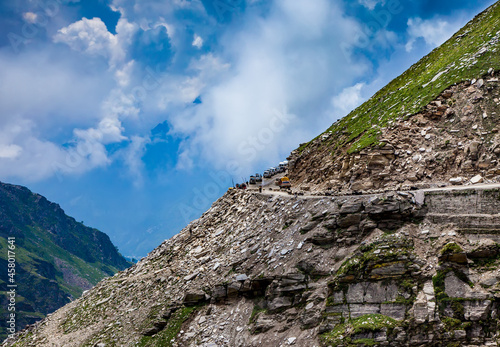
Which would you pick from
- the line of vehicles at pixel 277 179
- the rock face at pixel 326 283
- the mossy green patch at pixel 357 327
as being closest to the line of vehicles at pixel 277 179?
the line of vehicles at pixel 277 179

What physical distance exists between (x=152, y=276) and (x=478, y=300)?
1419 inches

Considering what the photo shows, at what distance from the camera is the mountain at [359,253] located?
1115 inches

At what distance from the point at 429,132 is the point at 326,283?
25.4m

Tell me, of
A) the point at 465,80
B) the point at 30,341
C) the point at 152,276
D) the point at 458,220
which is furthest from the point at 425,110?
the point at 30,341

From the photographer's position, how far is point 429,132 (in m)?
48.9

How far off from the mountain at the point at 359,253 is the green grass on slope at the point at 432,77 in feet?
1.07

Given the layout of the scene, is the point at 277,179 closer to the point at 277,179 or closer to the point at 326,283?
the point at 277,179

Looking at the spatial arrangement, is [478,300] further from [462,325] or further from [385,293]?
[385,293]

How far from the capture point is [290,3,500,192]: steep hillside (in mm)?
43562

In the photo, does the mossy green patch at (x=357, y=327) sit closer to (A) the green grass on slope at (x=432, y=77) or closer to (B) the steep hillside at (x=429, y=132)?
(B) the steep hillside at (x=429, y=132)

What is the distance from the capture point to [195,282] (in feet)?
143

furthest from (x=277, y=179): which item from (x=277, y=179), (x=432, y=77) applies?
(x=432, y=77)

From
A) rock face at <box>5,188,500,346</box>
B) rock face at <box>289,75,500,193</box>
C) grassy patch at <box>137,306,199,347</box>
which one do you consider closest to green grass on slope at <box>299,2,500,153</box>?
rock face at <box>289,75,500,193</box>

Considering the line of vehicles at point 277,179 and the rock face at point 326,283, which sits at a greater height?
the line of vehicles at point 277,179
